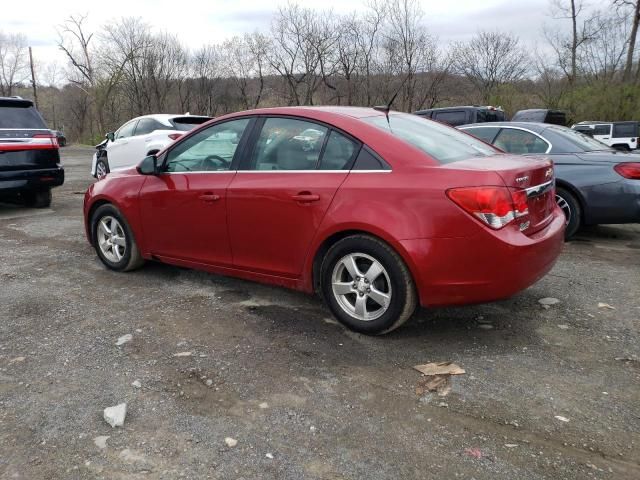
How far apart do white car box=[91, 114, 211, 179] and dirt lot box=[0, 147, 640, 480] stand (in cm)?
651

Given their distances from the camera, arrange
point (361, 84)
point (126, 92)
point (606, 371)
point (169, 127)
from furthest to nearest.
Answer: point (126, 92) < point (361, 84) < point (169, 127) < point (606, 371)

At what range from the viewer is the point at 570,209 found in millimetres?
6191

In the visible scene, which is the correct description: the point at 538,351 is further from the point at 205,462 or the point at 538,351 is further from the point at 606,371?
the point at 205,462

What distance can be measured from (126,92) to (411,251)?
146 ft

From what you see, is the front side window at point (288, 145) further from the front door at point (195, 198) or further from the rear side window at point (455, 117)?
the rear side window at point (455, 117)

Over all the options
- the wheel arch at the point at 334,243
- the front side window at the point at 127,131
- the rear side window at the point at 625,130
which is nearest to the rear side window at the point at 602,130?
the rear side window at the point at 625,130

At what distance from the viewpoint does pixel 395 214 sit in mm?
3291

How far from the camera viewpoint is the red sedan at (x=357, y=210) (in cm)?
318

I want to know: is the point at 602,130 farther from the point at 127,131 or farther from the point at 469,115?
the point at 127,131

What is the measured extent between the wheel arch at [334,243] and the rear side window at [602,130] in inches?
896

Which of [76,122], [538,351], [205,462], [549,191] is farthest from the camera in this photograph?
[76,122]

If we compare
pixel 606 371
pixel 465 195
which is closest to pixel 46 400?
pixel 465 195

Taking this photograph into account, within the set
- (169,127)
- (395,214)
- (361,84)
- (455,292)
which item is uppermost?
(361,84)

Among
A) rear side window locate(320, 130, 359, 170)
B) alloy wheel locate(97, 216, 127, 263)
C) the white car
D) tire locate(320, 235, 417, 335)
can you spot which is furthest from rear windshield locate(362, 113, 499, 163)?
the white car
